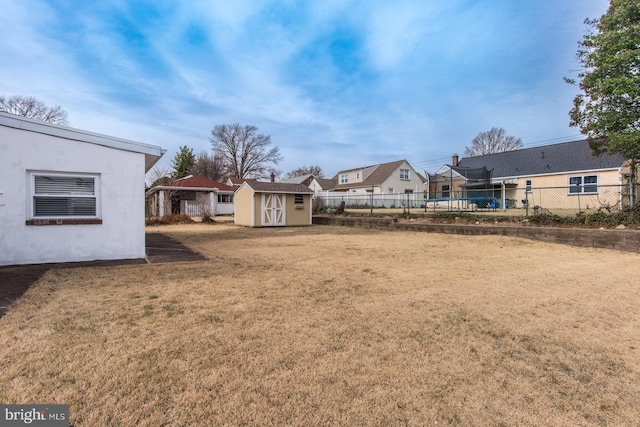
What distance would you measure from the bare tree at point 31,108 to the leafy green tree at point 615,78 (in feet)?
133

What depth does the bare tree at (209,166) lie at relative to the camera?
52.6 m

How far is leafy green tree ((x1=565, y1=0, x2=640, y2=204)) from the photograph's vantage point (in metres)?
9.62

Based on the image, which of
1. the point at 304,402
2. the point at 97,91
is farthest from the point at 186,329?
the point at 97,91

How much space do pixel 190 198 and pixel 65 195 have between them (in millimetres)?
23567

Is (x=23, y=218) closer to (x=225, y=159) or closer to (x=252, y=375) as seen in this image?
(x=252, y=375)

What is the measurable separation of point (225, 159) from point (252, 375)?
2183 inches

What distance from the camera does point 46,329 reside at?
3.14m

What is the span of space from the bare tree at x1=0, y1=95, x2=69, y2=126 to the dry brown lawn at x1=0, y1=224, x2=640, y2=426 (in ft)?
122

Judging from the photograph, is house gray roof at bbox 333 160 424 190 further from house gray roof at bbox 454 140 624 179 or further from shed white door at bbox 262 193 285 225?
shed white door at bbox 262 193 285 225

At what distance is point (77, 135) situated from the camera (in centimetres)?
668

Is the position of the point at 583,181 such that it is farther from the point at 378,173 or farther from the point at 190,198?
the point at 190,198

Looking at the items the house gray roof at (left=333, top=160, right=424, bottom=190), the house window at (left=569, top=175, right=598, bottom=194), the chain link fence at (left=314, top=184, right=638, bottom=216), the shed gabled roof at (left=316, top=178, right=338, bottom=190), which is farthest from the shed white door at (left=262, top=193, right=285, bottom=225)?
the shed gabled roof at (left=316, top=178, right=338, bottom=190)

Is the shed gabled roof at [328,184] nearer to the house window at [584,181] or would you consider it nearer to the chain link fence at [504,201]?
the chain link fence at [504,201]

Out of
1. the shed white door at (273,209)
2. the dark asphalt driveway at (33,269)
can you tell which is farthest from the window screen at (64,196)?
the shed white door at (273,209)
